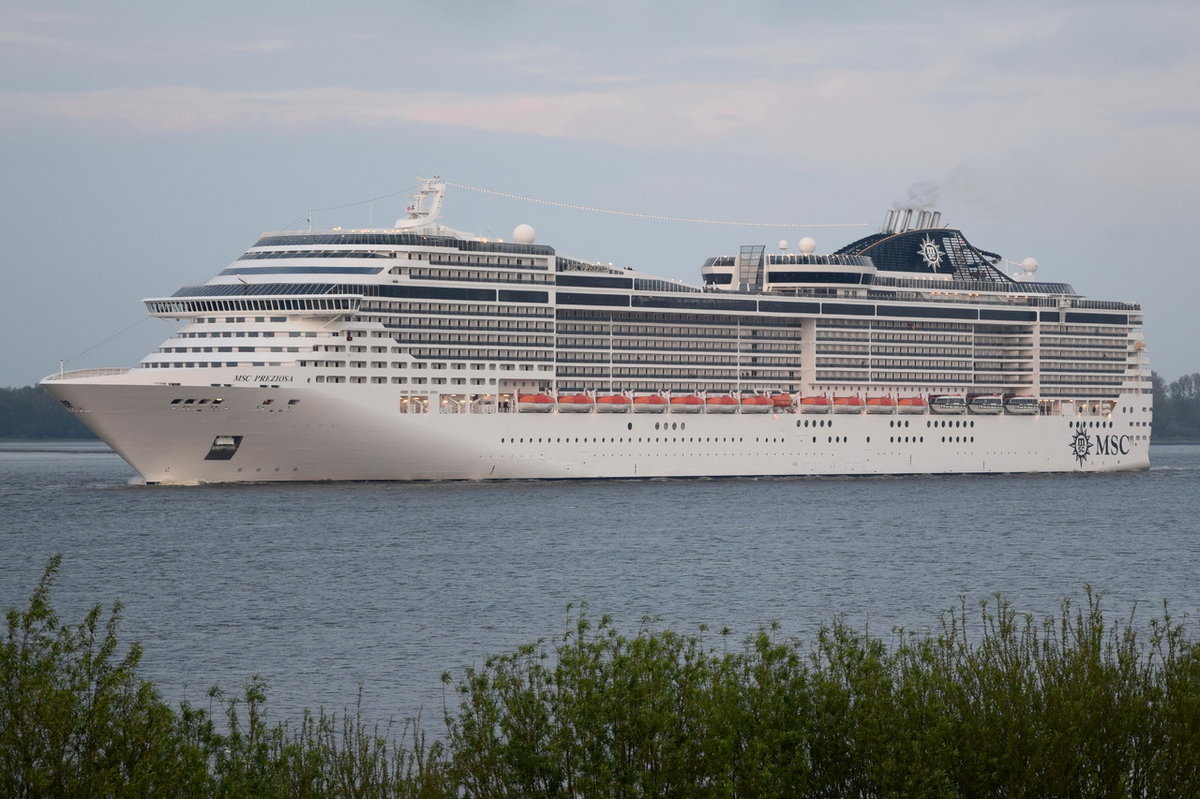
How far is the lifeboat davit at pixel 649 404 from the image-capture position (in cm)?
7800

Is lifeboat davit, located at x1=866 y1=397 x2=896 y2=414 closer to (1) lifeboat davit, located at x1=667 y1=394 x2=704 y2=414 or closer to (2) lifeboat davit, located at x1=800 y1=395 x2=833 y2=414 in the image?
(2) lifeboat davit, located at x1=800 y1=395 x2=833 y2=414

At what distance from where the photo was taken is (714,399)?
8119 centimetres

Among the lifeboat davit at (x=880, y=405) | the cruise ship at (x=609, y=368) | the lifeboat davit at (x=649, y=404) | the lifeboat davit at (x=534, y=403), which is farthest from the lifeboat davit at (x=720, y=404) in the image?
the lifeboat davit at (x=534, y=403)

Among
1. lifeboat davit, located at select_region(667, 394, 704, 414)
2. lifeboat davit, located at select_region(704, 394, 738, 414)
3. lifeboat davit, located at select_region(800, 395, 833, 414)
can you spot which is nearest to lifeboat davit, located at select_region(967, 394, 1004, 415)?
lifeboat davit, located at select_region(800, 395, 833, 414)

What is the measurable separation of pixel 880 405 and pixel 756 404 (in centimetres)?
807

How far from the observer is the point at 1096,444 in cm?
9481

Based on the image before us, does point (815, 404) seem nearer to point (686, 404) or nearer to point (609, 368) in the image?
point (686, 404)

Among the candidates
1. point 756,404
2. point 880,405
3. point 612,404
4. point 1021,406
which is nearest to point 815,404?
point 756,404

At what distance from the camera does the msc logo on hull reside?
93.6 m

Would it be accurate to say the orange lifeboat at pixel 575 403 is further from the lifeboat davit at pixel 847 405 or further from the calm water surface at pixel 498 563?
the lifeboat davit at pixel 847 405

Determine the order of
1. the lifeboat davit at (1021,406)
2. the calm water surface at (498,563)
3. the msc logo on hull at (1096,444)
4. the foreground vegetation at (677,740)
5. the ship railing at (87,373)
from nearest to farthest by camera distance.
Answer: the foreground vegetation at (677,740) < the calm water surface at (498,563) < the ship railing at (87,373) < the lifeboat davit at (1021,406) < the msc logo on hull at (1096,444)

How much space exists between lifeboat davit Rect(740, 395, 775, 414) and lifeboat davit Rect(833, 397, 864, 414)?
427 cm

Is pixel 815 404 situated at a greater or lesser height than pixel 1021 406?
lesser

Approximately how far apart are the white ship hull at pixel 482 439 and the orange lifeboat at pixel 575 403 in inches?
26.5
